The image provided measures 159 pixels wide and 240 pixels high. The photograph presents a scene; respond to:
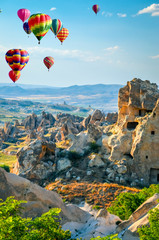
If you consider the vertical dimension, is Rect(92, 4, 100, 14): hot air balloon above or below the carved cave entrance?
above

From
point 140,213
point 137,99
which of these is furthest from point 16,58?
point 140,213

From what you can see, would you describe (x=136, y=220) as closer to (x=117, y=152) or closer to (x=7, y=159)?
(x=117, y=152)

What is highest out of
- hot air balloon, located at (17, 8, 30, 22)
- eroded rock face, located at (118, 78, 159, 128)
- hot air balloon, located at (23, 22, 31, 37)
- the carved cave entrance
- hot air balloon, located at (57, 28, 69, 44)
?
hot air balloon, located at (17, 8, 30, 22)

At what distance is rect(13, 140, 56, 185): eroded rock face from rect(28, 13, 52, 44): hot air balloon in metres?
16.2

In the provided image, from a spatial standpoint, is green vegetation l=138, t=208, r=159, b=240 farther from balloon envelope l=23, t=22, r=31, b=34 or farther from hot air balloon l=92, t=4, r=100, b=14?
hot air balloon l=92, t=4, r=100, b=14

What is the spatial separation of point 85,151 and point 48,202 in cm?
2267

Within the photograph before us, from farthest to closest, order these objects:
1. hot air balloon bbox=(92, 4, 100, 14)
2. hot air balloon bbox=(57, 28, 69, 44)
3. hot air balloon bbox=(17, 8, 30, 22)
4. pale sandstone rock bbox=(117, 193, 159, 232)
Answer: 1. hot air balloon bbox=(92, 4, 100, 14)
2. hot air balloon bbox=(17, 8, 30, 22)
3. hot air balloon bbox=(57, 28, 69, 44)
4. pale sandstone rock bbox=(117, 193, 159, 232)

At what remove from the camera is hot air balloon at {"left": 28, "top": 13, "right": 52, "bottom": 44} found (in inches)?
1711

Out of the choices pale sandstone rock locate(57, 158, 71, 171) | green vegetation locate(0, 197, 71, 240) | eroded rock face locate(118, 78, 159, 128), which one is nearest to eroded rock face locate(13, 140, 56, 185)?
pale sandstone rock locate(57, 158, 71, 171)

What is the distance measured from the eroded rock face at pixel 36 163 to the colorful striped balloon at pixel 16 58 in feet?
51.0

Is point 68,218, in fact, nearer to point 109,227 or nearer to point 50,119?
point 109,227

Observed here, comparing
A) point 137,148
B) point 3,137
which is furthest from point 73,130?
point 137,148

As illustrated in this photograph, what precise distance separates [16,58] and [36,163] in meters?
19.1

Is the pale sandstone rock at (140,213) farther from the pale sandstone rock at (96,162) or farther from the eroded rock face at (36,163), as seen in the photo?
the eroded rock face at (36,163)
